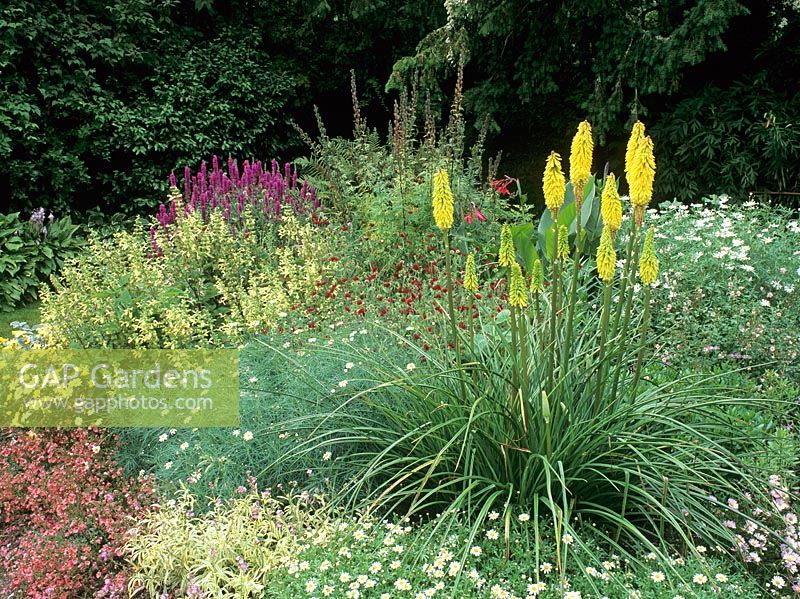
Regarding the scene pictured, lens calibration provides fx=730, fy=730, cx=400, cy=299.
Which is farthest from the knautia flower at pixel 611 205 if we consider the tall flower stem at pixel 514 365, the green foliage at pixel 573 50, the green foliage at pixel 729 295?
the green foliage at pixel 573 50

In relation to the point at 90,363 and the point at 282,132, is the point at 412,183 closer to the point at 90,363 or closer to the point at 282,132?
the point at 90,363

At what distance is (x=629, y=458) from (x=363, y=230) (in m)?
2.88

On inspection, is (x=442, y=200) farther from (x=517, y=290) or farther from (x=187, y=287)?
(x=187, y=287)

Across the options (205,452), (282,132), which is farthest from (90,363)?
(282,132)

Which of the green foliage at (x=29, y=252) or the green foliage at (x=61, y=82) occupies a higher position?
the green foliage at (x=61, y=82)

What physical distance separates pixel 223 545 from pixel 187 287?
234cm

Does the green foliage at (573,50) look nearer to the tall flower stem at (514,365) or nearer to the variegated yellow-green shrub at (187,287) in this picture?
the variegated yellow-green shrub at (187,287)

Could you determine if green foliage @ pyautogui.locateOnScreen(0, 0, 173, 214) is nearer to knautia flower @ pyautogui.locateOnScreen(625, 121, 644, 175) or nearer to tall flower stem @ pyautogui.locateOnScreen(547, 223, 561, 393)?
tall flower stem @ pyautogui.locateOnScreen(547, 223, 561, 393)

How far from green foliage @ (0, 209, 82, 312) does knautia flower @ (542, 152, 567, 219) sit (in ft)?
18.7

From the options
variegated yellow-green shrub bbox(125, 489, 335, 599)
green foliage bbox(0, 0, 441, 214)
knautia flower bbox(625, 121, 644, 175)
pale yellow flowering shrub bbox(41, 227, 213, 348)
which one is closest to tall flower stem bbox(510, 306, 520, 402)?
knautia flower bbox(625, 121, 644, 175)

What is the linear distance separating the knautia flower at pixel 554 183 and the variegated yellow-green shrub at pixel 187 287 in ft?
7.02

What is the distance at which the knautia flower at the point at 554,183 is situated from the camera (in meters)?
2.19

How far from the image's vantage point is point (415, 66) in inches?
320

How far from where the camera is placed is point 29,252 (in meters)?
7.12
